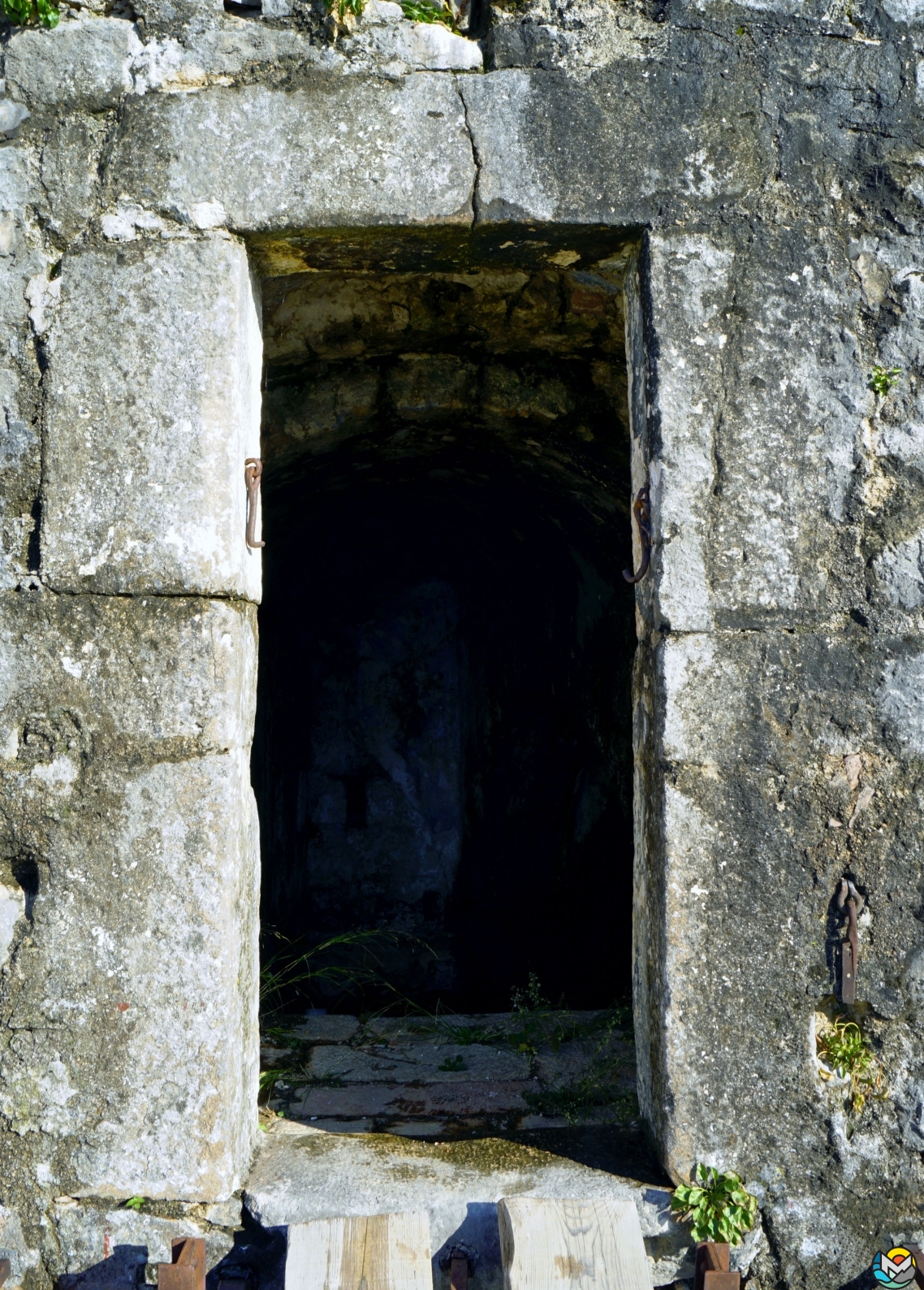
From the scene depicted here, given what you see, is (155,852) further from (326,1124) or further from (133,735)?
(326,1124)

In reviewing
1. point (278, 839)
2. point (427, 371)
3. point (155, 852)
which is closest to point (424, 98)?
point (427, 371)

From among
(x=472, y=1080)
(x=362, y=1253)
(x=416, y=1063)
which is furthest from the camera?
(x=416, y=1063)

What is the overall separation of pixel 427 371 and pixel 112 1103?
7.60ft

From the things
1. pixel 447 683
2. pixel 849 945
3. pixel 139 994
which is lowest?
pixel 139 994

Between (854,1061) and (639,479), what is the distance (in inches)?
51.6

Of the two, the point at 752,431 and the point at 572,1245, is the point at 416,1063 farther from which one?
the point at 752,431

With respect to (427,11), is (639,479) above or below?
below

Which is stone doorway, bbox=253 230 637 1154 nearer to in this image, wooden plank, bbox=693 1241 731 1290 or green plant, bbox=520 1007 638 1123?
green plant, bbox=520 1007 638 1123

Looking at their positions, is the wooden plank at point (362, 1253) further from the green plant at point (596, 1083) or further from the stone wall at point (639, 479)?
the green plant at point (596, 1083)

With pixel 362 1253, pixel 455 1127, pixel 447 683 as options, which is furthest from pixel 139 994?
pixel 447 683

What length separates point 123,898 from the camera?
195 centimetres

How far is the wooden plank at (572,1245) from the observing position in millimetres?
1705

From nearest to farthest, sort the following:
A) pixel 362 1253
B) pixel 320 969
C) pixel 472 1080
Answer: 1. pixel 362 1253
2. pixel 472 1080
3. pixel 320 969

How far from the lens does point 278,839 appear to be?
4.75 m
